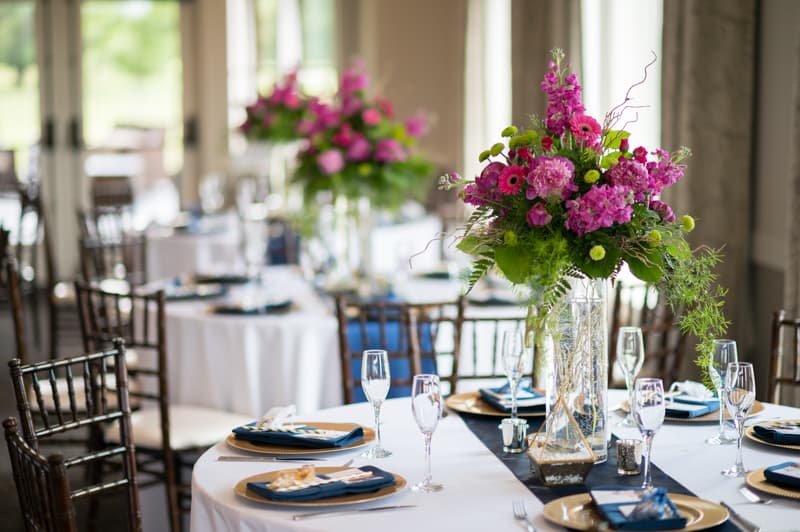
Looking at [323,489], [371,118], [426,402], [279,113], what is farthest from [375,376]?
[279,113]

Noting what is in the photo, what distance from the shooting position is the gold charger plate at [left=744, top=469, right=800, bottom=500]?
6.65 feet

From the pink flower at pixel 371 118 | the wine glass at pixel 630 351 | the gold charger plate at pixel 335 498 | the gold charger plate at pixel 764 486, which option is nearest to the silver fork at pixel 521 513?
the gold charger plate at pixel 335 498

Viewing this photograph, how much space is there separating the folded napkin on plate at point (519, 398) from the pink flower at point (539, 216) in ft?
2.24

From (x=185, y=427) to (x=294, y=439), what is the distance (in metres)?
1.60

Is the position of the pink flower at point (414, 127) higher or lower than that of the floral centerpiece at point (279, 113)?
lower

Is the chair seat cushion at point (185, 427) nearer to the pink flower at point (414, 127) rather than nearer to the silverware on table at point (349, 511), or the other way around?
the pink flower at point (414, 127)

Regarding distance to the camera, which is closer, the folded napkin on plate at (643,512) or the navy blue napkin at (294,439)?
the folded napkin on plate at (643,512)

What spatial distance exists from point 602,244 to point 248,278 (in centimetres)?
308

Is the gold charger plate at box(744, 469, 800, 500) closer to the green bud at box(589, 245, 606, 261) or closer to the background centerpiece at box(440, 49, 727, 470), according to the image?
the background centerpiece at box(440, 49, 727, 470)

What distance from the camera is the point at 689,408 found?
8.71 feet

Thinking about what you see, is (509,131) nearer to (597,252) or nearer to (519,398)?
(597,252)

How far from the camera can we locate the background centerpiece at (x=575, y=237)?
219cm

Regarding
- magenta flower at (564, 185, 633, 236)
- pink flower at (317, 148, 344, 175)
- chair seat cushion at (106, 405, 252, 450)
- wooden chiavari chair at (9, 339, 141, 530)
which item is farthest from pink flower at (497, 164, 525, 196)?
pink flower at (317, 148, 344, 175)

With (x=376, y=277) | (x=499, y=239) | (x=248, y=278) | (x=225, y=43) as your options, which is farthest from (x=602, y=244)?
(x=225, y=43)
